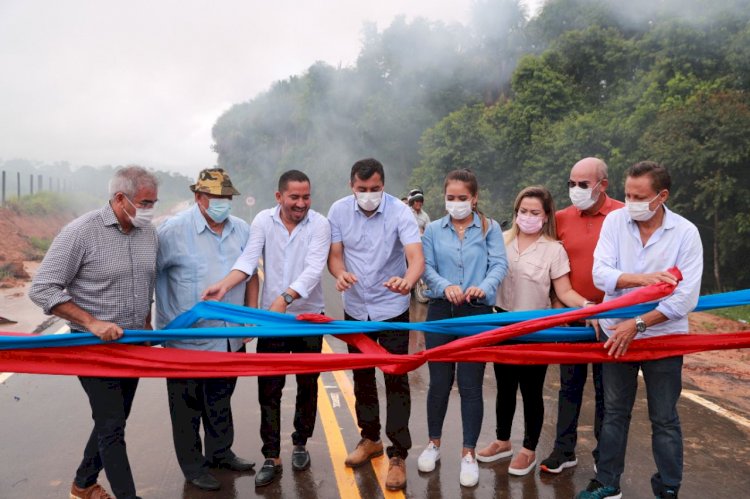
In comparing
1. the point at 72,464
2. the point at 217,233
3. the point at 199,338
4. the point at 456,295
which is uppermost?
the point at 217,233

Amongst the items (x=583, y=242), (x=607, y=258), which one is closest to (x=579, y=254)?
(x=583, y=242)

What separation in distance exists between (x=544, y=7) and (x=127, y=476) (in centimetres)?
3527

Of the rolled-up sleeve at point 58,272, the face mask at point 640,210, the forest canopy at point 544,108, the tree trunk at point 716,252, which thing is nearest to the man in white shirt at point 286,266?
the rolled-up sleeve at point 58,272

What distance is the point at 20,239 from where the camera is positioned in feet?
79.8

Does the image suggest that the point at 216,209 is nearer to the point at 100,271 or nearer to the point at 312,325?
the point at 100,271

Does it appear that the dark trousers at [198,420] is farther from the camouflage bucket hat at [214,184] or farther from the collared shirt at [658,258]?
the collared shirt at [658,258]

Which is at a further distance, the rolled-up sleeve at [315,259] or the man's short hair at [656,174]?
the rolled-up sleeve at [315,259]

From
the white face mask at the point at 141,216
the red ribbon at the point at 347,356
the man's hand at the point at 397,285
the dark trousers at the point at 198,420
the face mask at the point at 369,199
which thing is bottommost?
the dark trousers at the point at 198,420

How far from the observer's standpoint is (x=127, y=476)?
3.88 meters

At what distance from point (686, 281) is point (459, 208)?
1.45m

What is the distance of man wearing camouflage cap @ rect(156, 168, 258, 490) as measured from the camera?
4.30 m

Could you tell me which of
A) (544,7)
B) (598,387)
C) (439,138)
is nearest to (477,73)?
(544,7)

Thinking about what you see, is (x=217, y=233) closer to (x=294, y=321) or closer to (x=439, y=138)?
(x=294, y=321)

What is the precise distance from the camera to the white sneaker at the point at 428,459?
4586 millimetres
